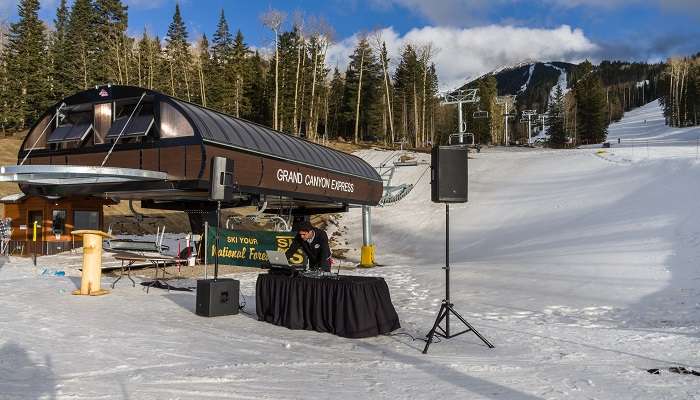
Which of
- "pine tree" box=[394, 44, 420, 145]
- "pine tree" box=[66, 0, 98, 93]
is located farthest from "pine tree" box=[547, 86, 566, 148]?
"pine tree" box=[66, 0, 98, 93]

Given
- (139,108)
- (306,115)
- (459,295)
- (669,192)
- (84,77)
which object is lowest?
(459,295)

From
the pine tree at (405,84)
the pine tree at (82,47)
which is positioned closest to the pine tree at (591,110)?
the pine tree at (405,84)

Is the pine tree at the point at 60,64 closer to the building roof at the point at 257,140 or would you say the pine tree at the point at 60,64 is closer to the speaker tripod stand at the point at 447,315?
the building roof at the point at 257,140

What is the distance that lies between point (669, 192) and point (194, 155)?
767 inches

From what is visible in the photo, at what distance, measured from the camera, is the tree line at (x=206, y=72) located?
52.4 meters

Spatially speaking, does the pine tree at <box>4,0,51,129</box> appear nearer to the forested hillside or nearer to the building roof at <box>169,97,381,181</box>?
the forested hillside

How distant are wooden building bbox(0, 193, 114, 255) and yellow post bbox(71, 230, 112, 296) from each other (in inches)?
512

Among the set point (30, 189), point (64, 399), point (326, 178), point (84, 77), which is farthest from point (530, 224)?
point (84, 77)

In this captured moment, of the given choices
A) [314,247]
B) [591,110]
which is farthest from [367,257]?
[591,110]

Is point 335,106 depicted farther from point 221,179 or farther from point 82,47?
point 221,179

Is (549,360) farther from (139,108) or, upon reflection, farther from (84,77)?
(84,77)

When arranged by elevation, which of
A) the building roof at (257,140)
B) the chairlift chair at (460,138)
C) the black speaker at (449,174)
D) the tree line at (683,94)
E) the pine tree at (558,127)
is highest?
the tree line at (683,94)

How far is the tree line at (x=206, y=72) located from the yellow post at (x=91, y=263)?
37838mm

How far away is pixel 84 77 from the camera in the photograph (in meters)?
54.3
